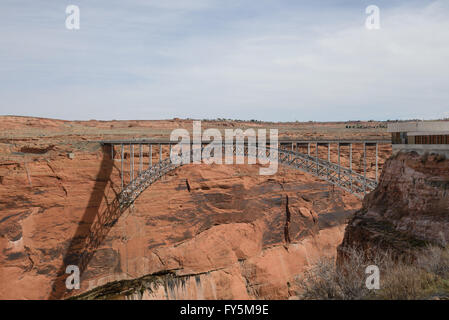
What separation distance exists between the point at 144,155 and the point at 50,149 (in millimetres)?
6156

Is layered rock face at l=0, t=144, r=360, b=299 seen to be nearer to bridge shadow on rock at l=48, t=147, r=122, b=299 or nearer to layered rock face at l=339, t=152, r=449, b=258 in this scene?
bridge shadow on rock at l=48, t=147, r=122, b=299

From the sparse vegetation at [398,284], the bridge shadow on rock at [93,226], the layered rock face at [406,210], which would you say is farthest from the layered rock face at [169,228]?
the layered rock face at [406,210]

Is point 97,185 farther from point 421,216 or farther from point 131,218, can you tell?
point 421,216

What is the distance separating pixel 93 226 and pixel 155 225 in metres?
4.13

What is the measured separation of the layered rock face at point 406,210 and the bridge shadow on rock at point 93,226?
15.5 meters

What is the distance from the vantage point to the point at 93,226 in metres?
21.8

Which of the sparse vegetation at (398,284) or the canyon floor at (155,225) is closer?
the sparse vegetation at (398,284)

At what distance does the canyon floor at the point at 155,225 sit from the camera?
19.5 metres

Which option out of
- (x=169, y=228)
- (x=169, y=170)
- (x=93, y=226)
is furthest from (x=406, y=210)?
(x=93, y=226)

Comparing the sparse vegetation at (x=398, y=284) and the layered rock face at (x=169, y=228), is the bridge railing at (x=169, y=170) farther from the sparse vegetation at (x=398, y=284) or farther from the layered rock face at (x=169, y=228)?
the sparse vegetation at (x=398, y=284)

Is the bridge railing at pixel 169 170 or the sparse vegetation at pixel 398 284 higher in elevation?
the bridge railing at pixel 169 170

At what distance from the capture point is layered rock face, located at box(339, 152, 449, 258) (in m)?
9.71

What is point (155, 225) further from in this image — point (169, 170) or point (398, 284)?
point (398, 284)

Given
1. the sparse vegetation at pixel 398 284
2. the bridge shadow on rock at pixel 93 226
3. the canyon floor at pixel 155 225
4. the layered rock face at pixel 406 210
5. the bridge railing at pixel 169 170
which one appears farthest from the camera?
the bridge railing at pixel 169 170
